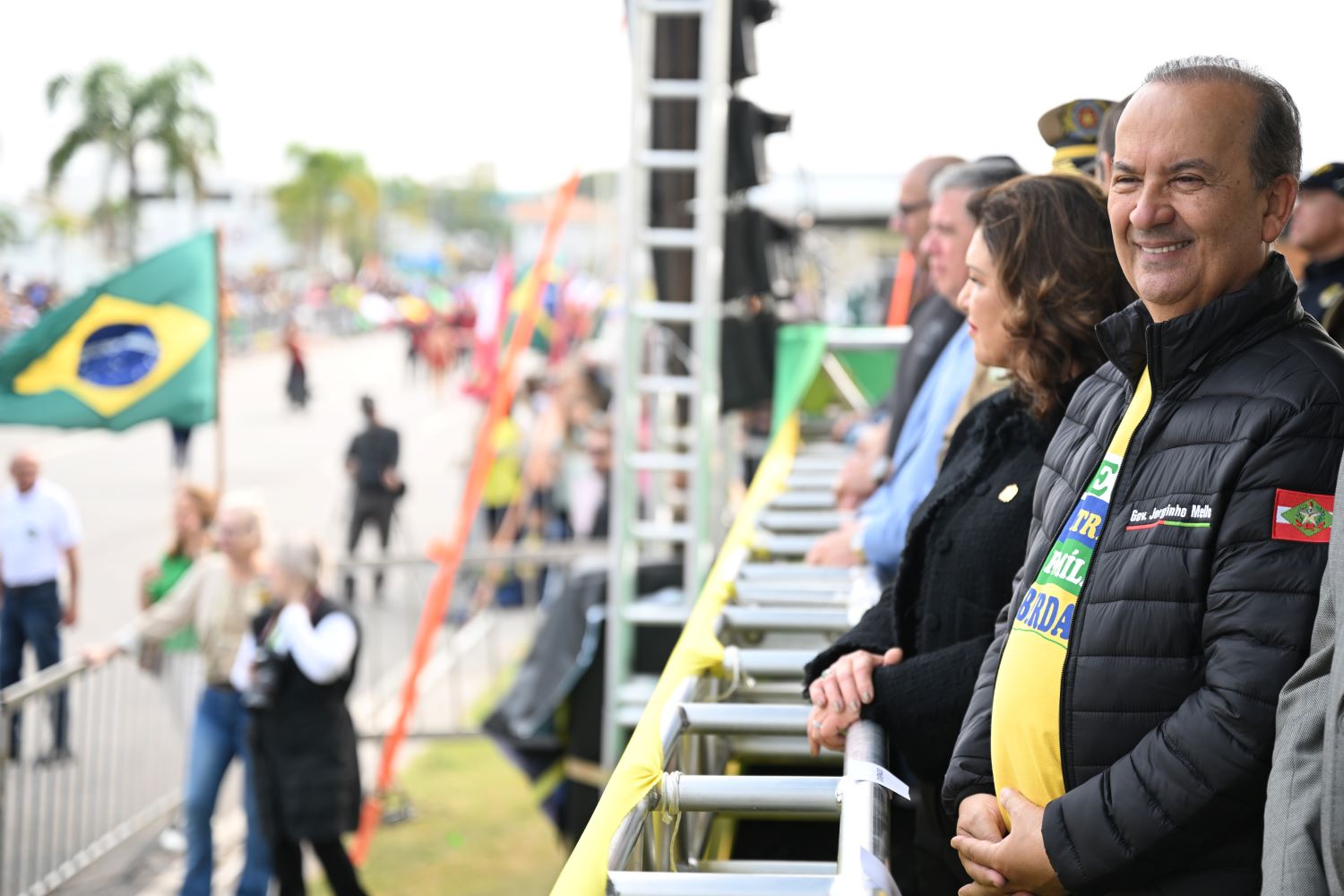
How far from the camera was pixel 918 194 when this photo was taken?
4238 mm

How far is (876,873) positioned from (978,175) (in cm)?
175

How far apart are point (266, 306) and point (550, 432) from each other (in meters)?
41.8

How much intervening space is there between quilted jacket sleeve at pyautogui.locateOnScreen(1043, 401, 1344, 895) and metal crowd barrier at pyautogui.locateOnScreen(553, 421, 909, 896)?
286mm

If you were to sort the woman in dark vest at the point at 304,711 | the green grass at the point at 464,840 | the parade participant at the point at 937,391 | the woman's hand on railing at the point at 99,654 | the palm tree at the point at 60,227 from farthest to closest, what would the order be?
the palm tree at the point at 60,227
the green grass at the point at 464,840
the woman's hand on railing at the point at 99,654
the woman in dark vest at the point at 304,711
the parade participant at the point at 937,391

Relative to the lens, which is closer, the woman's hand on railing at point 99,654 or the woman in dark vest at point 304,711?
the woman in dark vest at point 304,711

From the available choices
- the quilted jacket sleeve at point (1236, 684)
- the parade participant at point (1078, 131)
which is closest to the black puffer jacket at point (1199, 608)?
the quilted jacket sleeve at point (1236, 684)

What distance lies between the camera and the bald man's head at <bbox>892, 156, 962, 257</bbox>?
421cm

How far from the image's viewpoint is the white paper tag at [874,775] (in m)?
1.87

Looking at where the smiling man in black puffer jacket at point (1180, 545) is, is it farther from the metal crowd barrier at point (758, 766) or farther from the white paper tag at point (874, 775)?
the metal crowd barrier at point (758, 766)

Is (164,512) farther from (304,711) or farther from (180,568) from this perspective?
(304,711)

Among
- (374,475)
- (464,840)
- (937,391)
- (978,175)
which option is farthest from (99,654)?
(374,475)

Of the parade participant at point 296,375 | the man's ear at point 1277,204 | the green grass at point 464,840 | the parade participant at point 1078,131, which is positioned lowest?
the green grass at point 464,840

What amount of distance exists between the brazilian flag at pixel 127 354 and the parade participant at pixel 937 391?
225 inches

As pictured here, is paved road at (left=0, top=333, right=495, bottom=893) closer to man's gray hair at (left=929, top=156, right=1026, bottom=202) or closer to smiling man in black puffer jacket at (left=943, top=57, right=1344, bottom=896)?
man's gray hair at (left=929, top=156, right=1026, bottom=202)
